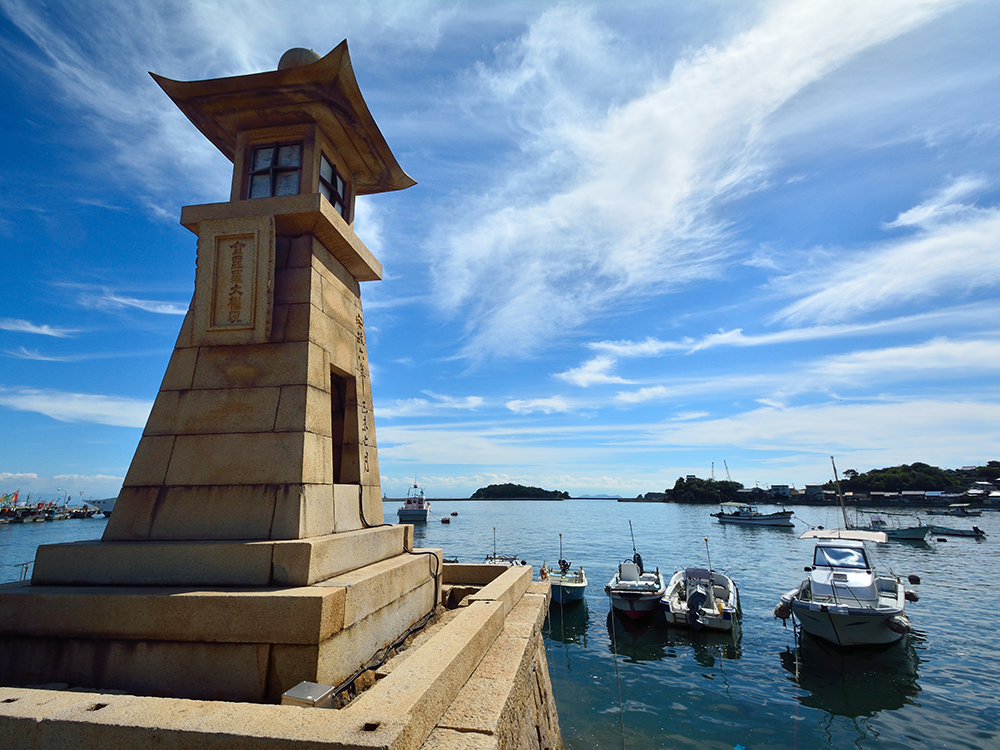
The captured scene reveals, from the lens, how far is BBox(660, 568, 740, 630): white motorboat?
19453 millimetres

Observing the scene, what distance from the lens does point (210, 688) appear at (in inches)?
180

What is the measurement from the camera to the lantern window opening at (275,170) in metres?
7.95

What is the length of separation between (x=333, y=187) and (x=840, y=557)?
72.1 feet

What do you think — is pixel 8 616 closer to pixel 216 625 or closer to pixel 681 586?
pixel 216 625

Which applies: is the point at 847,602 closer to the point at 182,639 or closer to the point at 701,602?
the point at 701,602

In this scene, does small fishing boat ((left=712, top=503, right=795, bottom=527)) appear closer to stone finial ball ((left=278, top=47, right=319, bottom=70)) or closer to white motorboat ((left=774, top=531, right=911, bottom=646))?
white motorboat ((left=774, top=531, right=911, bottom=646))

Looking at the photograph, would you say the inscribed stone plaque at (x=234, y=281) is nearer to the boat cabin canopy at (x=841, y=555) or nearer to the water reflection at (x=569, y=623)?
the water reflection at (x=569, y=623)

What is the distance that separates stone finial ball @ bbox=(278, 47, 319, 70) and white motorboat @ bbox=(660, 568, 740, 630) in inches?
855

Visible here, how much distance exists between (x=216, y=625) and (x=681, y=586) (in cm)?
2265

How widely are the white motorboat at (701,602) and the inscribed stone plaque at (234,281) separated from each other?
1987cm

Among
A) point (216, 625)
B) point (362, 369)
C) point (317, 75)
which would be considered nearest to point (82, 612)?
point (216, 625)

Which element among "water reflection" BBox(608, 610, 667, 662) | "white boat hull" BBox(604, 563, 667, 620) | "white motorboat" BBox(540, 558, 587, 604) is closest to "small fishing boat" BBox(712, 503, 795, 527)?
"white motorboat" BBox(540, 558, 587, 604)

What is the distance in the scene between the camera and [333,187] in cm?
863

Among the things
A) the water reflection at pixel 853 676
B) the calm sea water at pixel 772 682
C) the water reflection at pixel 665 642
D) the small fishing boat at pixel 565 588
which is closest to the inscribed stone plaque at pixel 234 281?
the calm sea water at pixel 772 682
